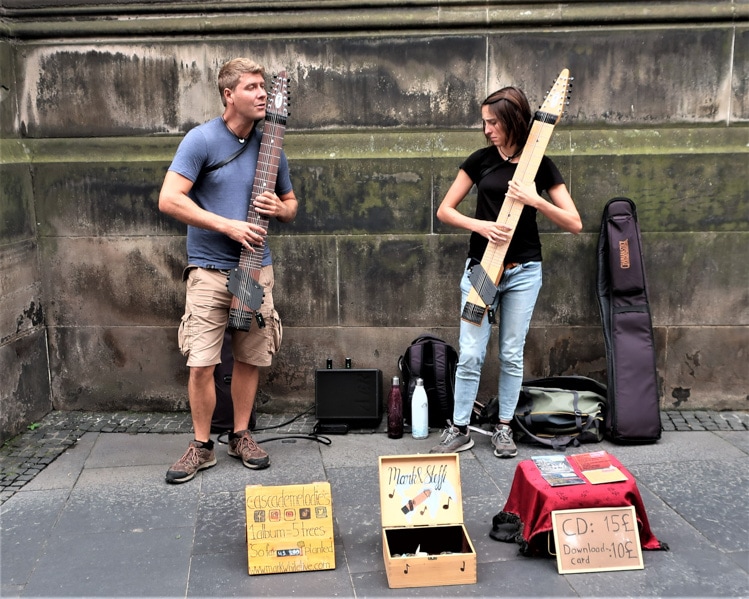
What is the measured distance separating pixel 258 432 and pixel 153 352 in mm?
1011

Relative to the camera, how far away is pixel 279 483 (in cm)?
418

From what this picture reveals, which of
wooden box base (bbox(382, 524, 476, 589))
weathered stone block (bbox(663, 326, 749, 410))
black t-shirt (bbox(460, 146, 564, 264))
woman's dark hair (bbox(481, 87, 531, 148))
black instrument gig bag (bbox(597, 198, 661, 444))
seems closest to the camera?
wooden box base (bbox(382, 524, 476, 589))

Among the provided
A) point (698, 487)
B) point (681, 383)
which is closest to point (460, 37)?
point (681, 383)

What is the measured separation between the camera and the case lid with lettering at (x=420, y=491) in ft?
10.8

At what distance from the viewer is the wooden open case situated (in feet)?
10.7

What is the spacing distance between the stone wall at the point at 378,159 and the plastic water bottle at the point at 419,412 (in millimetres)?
606

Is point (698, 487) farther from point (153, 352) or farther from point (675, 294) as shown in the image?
point (153, 352)

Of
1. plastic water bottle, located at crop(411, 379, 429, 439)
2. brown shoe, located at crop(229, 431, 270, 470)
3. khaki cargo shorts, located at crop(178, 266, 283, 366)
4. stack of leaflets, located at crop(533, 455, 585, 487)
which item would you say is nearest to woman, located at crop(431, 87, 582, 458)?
plastic water bottle, located at crop(411, 379, 429, 439)

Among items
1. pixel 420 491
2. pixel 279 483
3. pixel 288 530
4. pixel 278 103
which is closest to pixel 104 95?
pixel 278 103

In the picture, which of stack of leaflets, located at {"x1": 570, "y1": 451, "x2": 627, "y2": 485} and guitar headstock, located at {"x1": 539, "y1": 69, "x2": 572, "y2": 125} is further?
guitar headstock, located at {"x1": 539, "y1": 69, "x2": 572, "y2": 125}

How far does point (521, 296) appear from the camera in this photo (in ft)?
14.6

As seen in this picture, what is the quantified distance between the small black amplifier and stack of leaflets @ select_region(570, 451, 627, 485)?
1771 millimetres

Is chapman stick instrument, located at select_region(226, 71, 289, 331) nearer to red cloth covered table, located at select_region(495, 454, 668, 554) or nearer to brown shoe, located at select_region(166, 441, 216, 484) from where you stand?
brown shoe, located at select_region(166, 441, 216, 484)

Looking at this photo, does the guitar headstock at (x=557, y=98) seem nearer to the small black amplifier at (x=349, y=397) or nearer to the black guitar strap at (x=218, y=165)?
the black guitar strap at (x=218, y=165)
